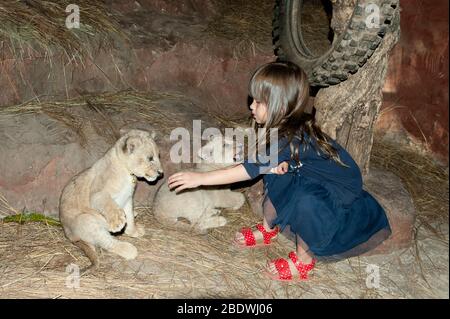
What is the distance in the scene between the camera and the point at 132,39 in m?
5.83

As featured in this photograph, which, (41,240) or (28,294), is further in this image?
(41,240)

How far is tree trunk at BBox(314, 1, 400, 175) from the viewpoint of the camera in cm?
424

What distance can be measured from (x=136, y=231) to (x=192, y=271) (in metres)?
0.72

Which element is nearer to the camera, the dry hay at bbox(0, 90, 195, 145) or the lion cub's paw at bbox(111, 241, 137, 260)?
the lion cub's paw at bbox(111, 241, 137, 260)

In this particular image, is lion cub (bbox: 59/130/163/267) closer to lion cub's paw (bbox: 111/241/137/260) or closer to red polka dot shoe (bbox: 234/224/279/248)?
lion cub's paw (bbox: 111/241/137/260)

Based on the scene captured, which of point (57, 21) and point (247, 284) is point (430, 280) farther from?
point (57, 21)

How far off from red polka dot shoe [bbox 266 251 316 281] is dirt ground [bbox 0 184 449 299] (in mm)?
64

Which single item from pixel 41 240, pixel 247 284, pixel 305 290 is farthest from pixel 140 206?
pixel 305 290

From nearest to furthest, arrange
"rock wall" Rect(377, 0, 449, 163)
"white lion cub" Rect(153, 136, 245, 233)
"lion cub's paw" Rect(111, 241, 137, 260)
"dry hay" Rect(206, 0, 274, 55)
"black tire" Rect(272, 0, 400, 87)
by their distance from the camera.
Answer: "black tire" Rect(272, 0, 400, 87) → "lion cub's paw" Rect(111, 241, 137, 260) → "white lion cub" Rect(153, 136, 245, 233) → "rock wall" Rect(377, 0, 449, 163) → "dry hay" Rect(206, 0, 274, 55)

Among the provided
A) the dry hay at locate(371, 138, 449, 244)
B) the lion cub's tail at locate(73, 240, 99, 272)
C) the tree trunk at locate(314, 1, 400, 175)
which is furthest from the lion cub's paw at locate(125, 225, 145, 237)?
the dry hay at locate(371, 138, 449, 244)

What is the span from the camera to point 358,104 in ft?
14.2

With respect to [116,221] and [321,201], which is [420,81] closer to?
[321,201]

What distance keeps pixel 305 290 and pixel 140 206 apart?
187cm

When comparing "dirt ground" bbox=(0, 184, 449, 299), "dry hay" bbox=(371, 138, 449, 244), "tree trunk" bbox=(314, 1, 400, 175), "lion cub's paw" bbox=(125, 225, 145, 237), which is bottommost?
"dirt ground" bbox=(0, 184, 449, 299)
